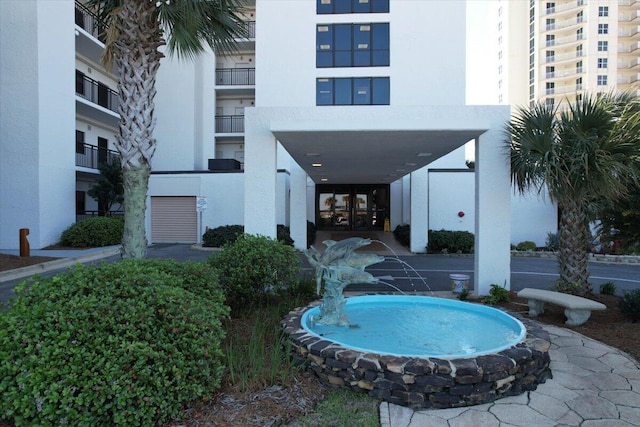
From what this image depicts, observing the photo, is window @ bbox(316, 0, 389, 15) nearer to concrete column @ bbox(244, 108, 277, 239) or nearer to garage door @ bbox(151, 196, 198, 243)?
garage door @ bbox(151, 196, 198, 243)

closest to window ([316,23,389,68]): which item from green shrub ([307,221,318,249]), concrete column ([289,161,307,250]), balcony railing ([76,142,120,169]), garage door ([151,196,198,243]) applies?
concrete column ([289,161,307,250])

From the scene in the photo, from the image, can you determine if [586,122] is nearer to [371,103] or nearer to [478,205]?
[478,205]

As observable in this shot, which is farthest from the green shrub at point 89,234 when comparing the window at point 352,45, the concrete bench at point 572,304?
the concrete bench at point 572,304

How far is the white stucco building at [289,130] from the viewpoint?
8.21m

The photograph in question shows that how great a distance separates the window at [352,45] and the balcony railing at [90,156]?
12.7 meters

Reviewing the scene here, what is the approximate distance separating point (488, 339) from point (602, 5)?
215 feet

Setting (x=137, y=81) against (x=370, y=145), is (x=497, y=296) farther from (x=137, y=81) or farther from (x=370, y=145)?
(x=137, y=81)

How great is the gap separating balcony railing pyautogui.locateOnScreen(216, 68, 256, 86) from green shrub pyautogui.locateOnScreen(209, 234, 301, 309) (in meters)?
22.1

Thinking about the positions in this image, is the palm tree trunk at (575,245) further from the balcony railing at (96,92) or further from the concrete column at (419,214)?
the balcony railing at (96,92)

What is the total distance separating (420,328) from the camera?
18.5ft

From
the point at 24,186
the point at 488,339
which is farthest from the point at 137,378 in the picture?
the point at 24,186

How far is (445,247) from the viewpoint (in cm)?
1669

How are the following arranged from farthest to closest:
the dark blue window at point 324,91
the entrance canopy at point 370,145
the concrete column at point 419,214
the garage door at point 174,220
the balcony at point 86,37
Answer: the dark blue window at point 324,91, the garage door at point 174,220, the balcony at point 86,37, the concrete column at point 419,214, the entrance canopy at point 370,145

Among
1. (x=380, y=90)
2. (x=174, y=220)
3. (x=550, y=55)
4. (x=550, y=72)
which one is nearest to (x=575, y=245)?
(x=380, y=90)
